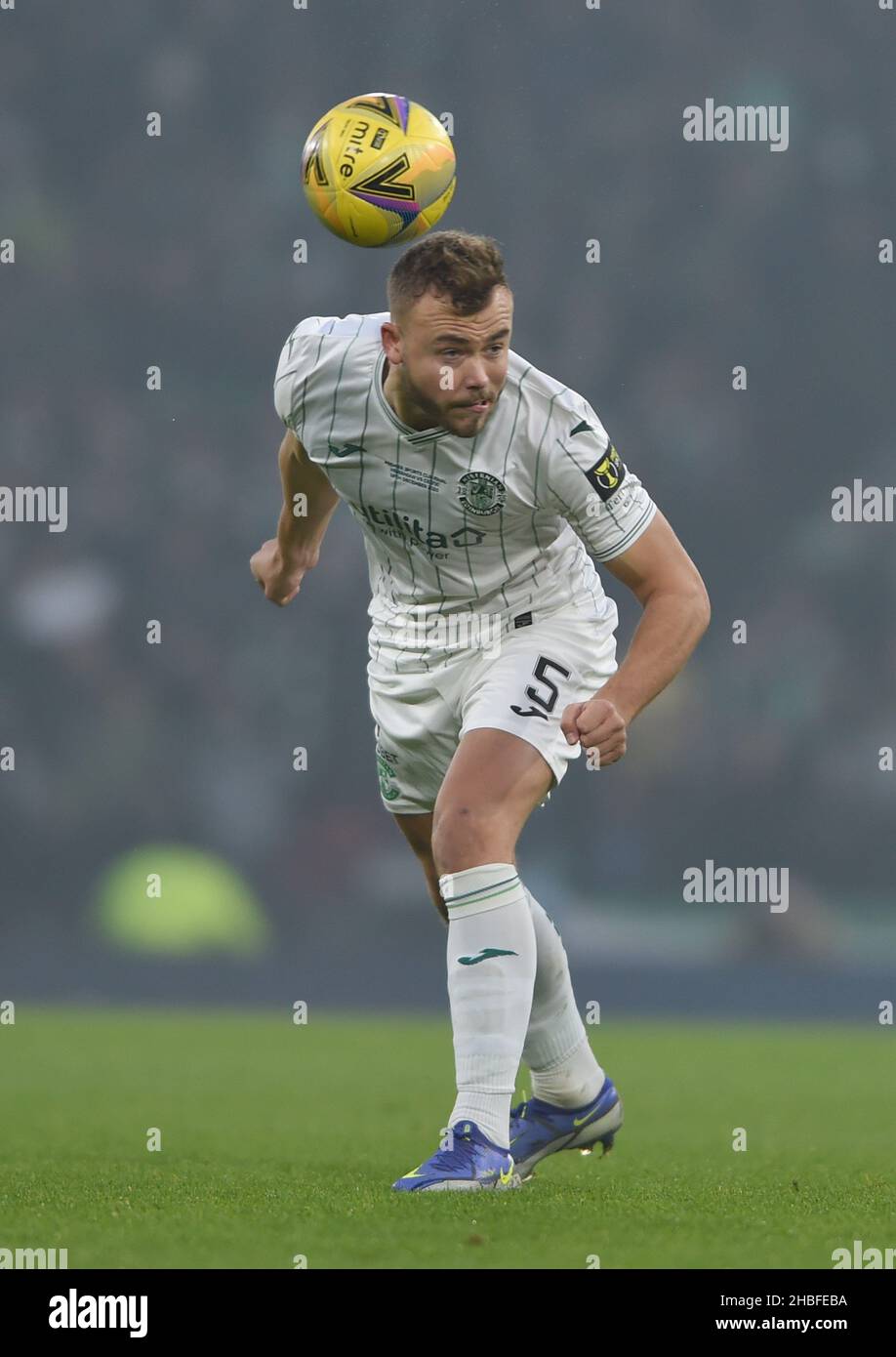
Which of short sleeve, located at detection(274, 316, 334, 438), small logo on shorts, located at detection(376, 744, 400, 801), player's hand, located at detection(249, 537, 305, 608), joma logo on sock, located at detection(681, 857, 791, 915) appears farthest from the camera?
joma logo on sock, located at detection(681, 857, 791, 915)

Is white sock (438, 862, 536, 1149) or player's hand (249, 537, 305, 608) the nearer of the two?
white sock (438, 862, 536, 1149)

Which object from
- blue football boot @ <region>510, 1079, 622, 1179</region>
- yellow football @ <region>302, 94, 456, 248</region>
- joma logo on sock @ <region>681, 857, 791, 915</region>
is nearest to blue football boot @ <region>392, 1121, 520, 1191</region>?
blue football boot @ <region>510, 1079, 622, 1179</region>

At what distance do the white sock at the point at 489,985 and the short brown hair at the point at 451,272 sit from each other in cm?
119

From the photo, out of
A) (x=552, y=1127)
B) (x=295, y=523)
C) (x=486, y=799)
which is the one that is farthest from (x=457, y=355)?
(x=552, y=1127)

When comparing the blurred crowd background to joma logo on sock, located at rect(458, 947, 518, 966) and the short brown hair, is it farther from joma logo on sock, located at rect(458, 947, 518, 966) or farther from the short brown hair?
the short brown hair

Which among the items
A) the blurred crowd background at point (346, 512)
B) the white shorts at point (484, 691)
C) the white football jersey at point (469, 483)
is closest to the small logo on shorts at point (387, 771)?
the white shorts at point (484, 691)

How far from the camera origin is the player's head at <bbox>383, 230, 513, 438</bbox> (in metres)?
3.95

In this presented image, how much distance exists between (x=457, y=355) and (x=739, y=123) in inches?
419

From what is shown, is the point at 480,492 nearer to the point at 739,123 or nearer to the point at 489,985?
the point at 489,985

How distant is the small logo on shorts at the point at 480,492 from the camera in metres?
4.26

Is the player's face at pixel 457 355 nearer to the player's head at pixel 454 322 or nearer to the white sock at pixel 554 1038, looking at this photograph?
the player's head at pixel 454 322

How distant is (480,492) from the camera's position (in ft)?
14.1

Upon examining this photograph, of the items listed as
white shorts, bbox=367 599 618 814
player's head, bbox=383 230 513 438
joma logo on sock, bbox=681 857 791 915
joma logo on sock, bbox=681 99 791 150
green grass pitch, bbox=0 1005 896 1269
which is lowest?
joma logo on sock, bbox=681 857 791 915
